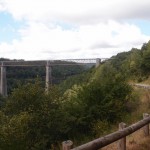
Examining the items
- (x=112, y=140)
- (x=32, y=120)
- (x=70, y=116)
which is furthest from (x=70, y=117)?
(x=112, y=140)

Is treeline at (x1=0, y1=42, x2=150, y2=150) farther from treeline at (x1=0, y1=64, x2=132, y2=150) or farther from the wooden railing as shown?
the wooden railing

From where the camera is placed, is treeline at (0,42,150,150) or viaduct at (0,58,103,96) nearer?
treeline at (0,42,150,150)

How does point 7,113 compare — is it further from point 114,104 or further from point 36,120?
point 114,104

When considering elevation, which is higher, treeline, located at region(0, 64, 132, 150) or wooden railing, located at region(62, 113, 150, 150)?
wooden railing, located at region(62, 113, 150, 150)

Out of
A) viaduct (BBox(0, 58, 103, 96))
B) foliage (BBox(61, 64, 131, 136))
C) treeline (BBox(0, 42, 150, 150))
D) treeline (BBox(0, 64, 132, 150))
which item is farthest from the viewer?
viaduct (BBox(0, 58, 103, 96))

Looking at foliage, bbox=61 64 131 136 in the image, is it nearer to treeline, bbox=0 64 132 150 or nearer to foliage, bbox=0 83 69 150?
treeline, bbox=0 64 132 150

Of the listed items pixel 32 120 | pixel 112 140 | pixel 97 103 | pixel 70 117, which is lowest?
pixel 32 120

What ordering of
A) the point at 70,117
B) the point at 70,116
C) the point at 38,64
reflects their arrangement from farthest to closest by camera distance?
the point at 38,64 < the point at 70,116 < the point at 70,117

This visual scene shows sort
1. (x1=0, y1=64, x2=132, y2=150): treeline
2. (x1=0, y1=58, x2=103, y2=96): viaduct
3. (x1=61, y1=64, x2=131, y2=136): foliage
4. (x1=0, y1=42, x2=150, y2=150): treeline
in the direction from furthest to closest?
(x1=0, y1=58, x2=103, y2=96): viaduct → (x1=61, y1=64, x2=131, y2=136): foliage → (x1=0, y1=64, x2=132, y2=150): treeline → (x1=0, y1=42, x2=150, y2=150): treeline

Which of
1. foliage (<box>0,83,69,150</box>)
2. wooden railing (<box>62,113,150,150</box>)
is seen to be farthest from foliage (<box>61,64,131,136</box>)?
wooden railing (<box>62,113,150,150</box>)

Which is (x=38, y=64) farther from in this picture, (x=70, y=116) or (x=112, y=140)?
(x=112, y=140)

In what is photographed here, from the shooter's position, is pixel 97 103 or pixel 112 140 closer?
pixel 112 140

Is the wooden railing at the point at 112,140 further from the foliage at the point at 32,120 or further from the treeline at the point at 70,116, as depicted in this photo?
the foliage at the point at 32,120

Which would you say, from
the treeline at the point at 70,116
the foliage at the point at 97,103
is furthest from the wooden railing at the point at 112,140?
the foliage at the point at 97,103
